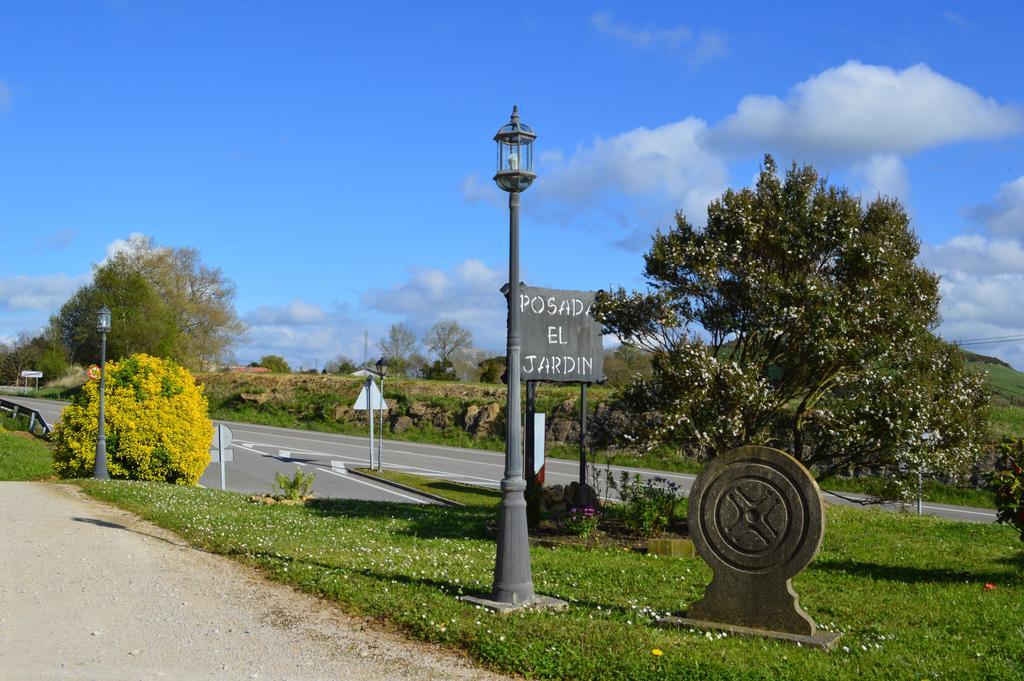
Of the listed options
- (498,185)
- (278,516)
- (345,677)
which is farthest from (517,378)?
(278,516)

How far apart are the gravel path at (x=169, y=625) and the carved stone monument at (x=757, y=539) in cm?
222

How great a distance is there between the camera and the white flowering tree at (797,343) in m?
12.0

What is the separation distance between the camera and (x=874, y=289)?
40.2 feet

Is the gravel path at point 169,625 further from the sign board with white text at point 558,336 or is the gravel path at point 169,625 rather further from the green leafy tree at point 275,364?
the green leafy tree at point 275,364

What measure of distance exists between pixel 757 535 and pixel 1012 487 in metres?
4.26

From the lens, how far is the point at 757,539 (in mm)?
7484

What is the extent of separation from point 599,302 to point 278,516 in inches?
240

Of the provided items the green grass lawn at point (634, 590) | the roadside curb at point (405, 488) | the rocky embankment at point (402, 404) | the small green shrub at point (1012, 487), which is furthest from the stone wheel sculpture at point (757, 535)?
the rocky embankment at point (402, 404)

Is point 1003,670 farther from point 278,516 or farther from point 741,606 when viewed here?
point 278,516

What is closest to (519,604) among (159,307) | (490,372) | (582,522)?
(582,522)

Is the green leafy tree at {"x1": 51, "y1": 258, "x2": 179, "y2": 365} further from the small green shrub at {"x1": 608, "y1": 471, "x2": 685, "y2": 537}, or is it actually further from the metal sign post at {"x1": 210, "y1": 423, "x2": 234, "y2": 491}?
the small green shrub at {"x1": 608, "y1": 471, "x2": 685, "y2": 537}

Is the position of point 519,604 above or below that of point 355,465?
above

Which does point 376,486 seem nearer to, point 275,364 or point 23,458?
point 23,458

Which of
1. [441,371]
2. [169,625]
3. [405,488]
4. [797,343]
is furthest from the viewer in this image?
[441,371]
